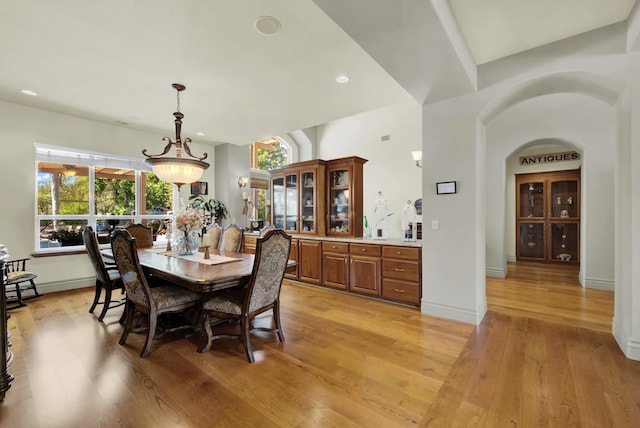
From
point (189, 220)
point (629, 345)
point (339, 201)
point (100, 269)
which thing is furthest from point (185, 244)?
point (629, 345)

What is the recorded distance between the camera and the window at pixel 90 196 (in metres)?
4.39

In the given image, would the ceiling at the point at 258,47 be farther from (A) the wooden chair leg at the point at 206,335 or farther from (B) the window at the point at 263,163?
(B) the window at the point at 263,163

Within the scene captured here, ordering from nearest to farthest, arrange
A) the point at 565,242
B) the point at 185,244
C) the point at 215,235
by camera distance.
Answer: the point at 185,244 < the point at 215,235 < the point at 565,242

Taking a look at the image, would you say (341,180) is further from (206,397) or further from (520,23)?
(206,397)

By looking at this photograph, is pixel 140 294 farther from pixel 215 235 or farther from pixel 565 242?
pixel 565 242

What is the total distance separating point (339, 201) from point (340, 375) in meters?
3.22

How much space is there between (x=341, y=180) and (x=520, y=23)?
3.10 meters

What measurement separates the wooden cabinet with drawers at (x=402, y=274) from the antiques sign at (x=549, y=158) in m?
5.10

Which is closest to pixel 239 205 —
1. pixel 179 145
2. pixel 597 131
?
pixel 179 145

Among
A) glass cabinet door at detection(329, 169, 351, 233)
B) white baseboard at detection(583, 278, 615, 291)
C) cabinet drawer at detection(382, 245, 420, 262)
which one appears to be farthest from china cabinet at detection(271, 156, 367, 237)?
white baseboard at detection(583, 278, 615, 291)

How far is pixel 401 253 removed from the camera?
3.70 meters

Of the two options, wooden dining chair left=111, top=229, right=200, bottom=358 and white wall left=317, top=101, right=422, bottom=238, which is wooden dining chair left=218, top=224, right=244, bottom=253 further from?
white wall left=317, top=101, right=422, bottom=238

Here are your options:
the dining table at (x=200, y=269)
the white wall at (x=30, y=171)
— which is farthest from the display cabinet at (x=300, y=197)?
the white wall at (x=30, y=171)

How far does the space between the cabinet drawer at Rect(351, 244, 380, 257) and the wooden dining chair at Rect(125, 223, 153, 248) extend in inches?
122
